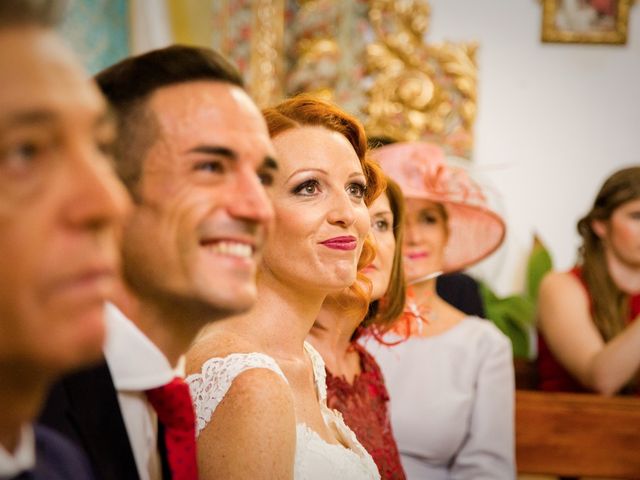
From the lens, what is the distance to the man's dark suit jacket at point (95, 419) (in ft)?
2.97

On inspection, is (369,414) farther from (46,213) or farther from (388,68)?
(388,68)

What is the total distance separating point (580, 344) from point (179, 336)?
8.49 feet

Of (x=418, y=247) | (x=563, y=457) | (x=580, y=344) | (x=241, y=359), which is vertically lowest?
(x=563, y=457)

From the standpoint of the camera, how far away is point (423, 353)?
2.72 meters

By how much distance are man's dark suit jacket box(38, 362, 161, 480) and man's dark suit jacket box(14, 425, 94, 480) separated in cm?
2

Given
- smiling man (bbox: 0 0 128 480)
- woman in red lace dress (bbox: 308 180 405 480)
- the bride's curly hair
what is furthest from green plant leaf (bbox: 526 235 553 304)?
smiling man (bbox: 0 0 128 480)

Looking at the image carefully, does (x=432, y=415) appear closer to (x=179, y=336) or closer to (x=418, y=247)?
(x=418, y=247)

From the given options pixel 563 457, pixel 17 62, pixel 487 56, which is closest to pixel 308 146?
pixel 17 62

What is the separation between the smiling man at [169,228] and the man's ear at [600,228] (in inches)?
109

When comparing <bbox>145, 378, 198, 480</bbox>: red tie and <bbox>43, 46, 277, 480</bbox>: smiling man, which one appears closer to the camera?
<bbox>43, 46, 277, 480</bbox>: smiling man

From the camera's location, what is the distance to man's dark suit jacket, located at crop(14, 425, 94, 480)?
32.4 inches

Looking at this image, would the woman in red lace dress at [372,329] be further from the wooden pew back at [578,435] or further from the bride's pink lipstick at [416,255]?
the wooden pew back at [578,435]

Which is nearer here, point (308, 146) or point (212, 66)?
point (212, 66)

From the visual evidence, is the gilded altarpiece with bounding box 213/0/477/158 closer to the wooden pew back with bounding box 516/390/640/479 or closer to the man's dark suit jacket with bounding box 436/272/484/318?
the man's dark suit jacket with bounding box 436/272/484/318
